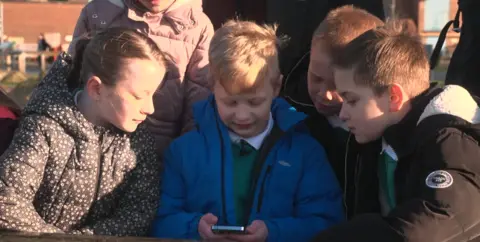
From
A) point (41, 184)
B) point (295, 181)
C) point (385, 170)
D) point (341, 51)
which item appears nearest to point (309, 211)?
point (295, 181)

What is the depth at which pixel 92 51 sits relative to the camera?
273cm

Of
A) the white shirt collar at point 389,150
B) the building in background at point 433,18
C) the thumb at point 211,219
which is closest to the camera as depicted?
the white shirt collar at point 389,150

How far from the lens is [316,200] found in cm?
282

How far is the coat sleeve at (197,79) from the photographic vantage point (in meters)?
3.23

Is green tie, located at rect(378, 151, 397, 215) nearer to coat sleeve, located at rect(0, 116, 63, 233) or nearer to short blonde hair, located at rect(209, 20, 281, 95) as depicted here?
short blonde hair, located at rect(209, 20, 281, 95)

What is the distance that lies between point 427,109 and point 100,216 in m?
1.22

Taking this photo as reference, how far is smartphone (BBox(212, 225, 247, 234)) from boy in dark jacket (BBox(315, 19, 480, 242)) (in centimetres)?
41

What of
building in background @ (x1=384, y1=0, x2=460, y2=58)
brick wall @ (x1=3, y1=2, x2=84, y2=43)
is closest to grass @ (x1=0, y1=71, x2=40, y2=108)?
building in background @ (x1=384, y1=0, x2=460, y2=58)

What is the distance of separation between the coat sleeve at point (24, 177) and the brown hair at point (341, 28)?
1064mm

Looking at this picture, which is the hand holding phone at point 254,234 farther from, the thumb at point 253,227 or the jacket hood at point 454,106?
the jacket hood at point 454,106

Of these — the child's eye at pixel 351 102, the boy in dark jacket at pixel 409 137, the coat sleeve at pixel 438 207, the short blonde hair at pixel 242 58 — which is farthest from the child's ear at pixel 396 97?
the short blonde hair at pixel 242 58

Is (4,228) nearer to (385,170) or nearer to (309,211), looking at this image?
(309,211)

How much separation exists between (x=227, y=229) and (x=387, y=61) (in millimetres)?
768

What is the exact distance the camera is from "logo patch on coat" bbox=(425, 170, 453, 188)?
6.98ft
